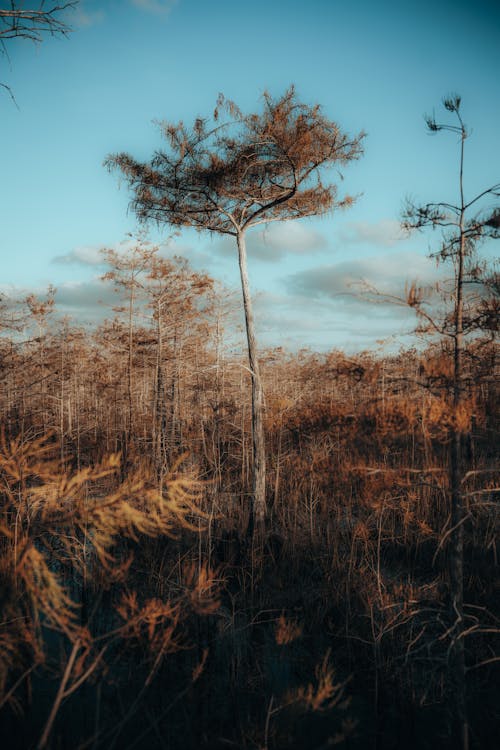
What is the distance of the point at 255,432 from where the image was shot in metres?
8.63


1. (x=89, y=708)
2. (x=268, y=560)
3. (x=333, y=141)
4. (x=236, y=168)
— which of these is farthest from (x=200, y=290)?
(x=89, y=708)

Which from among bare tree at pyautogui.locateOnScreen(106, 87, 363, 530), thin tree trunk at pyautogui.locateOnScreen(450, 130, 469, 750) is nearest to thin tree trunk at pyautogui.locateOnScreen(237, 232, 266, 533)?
bare tree at pyautogui.locateOnScreen(106, 87, 363, 530)

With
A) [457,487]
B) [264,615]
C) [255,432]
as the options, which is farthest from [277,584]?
[457,487]

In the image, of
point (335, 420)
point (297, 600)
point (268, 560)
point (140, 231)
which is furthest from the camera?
point (140, 231)

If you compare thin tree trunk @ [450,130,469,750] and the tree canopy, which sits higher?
the tree canopy

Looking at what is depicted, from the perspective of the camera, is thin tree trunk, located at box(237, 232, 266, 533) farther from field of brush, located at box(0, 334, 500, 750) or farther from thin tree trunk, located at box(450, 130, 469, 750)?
thin tree trunk, located at box(450, 130, 469, 750)

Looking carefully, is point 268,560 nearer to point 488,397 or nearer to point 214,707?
point 214,707

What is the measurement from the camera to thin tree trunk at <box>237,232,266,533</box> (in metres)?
8.55

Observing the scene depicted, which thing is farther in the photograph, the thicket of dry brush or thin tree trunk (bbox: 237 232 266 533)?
thin tree trunk (bbox: 237 232 266 533)

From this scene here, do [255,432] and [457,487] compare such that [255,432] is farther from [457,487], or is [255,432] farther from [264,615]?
[457,487]

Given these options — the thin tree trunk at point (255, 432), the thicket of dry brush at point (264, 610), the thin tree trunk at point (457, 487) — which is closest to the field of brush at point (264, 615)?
the thicket of dry brush at point (264, 610)

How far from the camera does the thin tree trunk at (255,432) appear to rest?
28.1 feet

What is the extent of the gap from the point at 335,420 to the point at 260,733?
12.0 feet

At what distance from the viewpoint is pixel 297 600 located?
716cm
